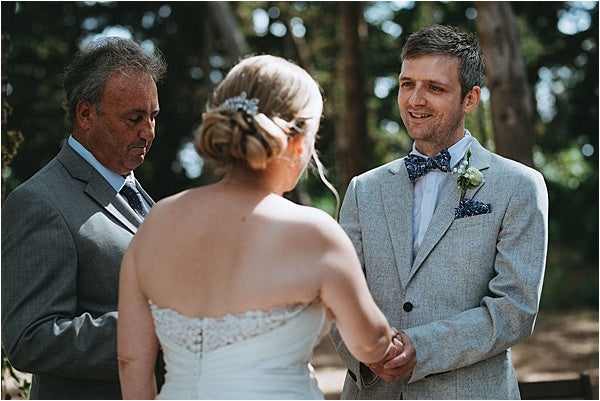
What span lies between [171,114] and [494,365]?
16265 mm

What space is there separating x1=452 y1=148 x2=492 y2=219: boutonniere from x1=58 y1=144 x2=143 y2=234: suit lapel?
4.16 ft

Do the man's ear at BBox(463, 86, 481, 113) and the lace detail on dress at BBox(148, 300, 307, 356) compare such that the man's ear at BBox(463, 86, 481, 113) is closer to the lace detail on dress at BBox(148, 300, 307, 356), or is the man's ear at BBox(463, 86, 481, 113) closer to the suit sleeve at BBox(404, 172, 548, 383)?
the suit sleeve at BBox(404, 172, 548, 383)

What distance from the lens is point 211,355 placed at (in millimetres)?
2283

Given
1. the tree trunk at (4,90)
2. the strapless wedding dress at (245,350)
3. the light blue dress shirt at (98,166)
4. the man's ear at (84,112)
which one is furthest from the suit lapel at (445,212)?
the tree trunk at (4,90)

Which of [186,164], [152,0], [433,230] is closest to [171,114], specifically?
[186,164]

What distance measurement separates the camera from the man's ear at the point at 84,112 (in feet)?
10.2

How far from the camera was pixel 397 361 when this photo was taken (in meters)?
2.88

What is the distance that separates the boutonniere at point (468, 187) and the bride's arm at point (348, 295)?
880 mm

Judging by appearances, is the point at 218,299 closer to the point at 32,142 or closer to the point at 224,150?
the point at 224,150

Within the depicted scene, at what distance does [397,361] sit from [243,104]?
3.83 ft

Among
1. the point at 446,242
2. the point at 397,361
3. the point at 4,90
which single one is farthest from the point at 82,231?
the point at 4,90

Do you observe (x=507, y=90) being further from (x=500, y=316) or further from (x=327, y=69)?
(x=327, y=69)

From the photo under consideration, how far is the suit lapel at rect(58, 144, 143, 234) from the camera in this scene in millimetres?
2977

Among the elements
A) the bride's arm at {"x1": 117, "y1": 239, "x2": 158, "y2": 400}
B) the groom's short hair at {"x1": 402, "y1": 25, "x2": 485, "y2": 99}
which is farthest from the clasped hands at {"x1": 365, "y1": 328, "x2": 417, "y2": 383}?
the groom's short hair at {"x1": 402, "y1": 25, "x2": 485, "y2": 99}
